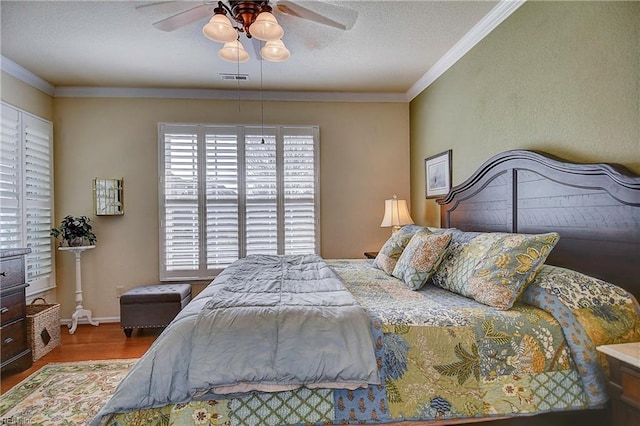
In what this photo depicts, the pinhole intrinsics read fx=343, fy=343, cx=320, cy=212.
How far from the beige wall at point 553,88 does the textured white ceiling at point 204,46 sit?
0.36 metres

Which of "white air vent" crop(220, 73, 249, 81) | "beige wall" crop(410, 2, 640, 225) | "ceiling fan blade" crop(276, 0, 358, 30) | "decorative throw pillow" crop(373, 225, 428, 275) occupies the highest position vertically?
"white air vent" crop(220, 73, 249, 81)

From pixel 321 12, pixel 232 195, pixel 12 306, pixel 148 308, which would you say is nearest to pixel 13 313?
→ pixel 12 306

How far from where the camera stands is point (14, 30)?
272 centimetres

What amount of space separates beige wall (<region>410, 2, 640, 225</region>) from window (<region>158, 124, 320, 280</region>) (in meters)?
1.84

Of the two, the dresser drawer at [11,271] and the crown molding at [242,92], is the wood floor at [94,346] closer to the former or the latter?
the dresser drawer at [11,271]

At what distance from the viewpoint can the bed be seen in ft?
4.39

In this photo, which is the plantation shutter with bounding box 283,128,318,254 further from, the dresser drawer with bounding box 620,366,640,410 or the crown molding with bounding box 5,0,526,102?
the dresser drawer with bounding box 620,366,640,410

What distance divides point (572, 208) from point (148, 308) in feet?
12.0

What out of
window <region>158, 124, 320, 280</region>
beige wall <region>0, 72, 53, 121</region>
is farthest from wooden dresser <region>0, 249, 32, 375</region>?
beige wall <region>0, 72, 53, 121</region>

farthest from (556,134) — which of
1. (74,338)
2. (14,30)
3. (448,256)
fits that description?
(74,338)

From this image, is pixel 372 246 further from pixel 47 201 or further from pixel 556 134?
pixel 47 201

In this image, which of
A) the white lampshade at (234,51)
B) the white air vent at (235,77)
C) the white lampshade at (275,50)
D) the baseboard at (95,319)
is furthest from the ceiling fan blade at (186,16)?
the baseboard at (95,319)

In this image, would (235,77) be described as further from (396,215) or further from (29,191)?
(29,191)

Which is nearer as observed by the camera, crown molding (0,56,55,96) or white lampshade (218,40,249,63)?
white lampshade (218,40,249,63)
